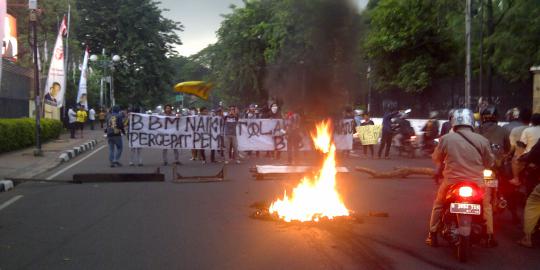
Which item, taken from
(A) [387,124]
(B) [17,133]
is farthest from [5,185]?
(A) [387,124]

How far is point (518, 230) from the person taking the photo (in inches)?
318

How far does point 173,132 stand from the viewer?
59.1 feet

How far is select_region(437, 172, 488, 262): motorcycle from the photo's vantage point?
242 inches

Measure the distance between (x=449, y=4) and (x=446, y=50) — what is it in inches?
211

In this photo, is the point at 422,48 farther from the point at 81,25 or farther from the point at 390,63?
the point at 81,25

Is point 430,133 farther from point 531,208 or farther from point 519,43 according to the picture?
point 531,208

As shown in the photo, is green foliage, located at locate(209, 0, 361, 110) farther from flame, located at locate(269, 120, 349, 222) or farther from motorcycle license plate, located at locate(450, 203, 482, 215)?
motorcycle license plate, located at locate(450, 203, 482, 215)

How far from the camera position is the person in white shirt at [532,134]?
7.87 meters

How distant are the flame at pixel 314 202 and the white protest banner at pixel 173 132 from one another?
8.87 metres

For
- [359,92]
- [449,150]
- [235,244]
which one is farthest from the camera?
[359,92]

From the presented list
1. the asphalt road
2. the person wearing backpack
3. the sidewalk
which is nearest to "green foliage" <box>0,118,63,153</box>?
the sidewalk

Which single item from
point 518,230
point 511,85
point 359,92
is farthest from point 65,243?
point 511,85

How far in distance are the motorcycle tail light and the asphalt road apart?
0.69m

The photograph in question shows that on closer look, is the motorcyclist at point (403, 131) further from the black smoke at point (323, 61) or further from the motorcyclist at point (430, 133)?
the black smoke at point (323, 61)
